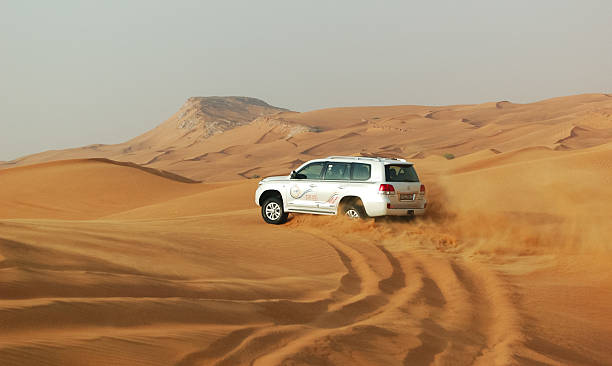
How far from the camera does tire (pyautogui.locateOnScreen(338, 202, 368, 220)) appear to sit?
1280 centimetres

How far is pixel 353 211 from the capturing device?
13.0 metres

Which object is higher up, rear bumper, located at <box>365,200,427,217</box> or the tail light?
the tail light

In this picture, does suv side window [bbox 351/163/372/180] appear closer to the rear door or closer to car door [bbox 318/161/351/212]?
car door [bbox 318/161/351/212]

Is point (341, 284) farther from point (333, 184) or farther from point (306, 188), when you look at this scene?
point (306, 188)

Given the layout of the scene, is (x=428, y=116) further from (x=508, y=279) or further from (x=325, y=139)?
(x=508, y=279)

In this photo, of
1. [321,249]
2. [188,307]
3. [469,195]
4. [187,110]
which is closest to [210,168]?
[469,195]

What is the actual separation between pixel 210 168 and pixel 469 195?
45.3 m

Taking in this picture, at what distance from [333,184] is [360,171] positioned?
70 centimetres

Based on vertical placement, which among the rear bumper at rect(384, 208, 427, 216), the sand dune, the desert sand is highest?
the sand dune

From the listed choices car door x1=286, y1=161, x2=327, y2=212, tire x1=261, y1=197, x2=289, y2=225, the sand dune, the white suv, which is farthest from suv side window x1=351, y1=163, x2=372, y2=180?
the sand dune

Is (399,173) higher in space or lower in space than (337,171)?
lower

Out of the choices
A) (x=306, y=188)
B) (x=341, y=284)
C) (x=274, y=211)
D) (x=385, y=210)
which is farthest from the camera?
(x=274, y=211)

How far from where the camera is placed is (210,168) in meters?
59.5

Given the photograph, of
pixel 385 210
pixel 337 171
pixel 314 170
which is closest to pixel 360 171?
pixel 337 171
